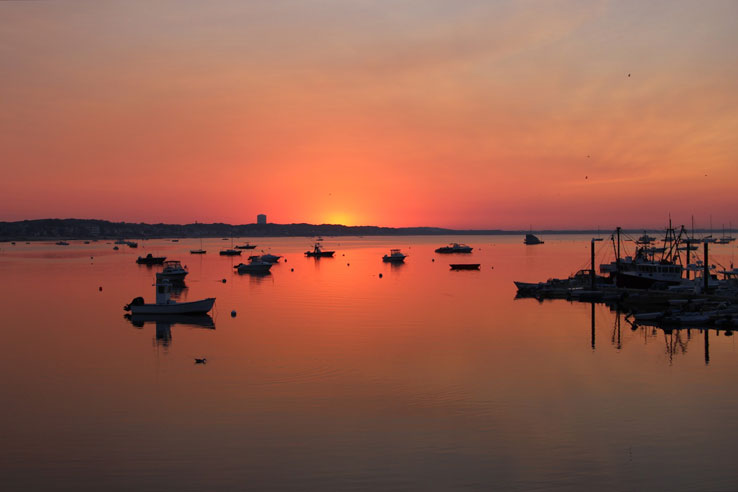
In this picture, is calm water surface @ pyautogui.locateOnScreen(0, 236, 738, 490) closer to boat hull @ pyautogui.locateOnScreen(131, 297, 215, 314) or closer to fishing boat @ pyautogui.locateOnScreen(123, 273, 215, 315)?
fishing boat @ pyautogui.locateOnScreen(123, 273, 215, 315)

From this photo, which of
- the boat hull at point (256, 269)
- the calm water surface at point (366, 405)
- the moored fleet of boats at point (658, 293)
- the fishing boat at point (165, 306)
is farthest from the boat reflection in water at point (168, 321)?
the boat hull at point (256, 269)

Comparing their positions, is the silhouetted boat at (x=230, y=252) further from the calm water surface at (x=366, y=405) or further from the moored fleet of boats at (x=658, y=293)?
the calm water surface at (x=366, y=405)

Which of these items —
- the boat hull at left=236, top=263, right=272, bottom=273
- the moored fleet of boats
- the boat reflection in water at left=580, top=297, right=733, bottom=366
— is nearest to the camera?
the boat reflection in water at left=580, top=297, right=733, bottom=366

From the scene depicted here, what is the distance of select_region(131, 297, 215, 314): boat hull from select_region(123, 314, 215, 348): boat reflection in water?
350 millimetres

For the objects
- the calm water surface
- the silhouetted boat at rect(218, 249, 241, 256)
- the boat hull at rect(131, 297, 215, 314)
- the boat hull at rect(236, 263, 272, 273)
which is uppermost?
the silhouetted boat at rect(218, 249, 241, 256)

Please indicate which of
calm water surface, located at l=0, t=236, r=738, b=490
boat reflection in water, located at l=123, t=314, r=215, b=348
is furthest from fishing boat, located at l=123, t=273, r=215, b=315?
calm water surface, located at l=0, t=236, r=738, b=490

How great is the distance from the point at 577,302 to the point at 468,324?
63.8 feet

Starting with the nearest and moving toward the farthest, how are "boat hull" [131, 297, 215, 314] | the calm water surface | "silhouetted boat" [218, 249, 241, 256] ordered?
the calm water surface < "boat hull" [131, 297, 215, 314] < "silhouetted boat" [218, 249, 241, 256]

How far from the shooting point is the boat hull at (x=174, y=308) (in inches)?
1858

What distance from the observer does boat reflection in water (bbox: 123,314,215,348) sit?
43188 mm

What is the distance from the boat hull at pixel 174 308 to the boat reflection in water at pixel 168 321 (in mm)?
350

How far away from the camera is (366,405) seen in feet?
76.9

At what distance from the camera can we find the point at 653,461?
1802 cm

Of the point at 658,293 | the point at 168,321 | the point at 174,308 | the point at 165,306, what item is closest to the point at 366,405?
the point at 168,321
